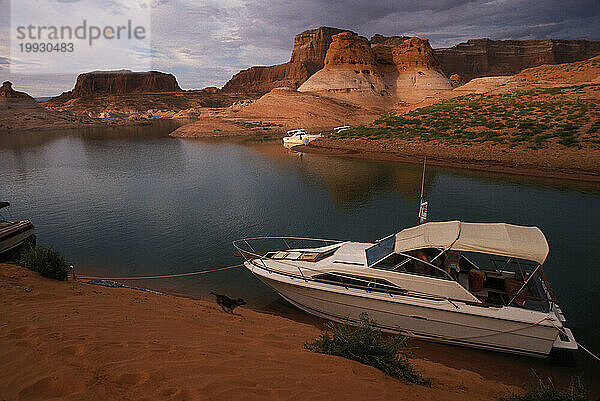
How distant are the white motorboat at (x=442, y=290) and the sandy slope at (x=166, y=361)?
3.55 ft

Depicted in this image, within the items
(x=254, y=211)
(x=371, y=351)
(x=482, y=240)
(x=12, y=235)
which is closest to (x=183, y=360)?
(x=371, y=351)

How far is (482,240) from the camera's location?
27.4 feet

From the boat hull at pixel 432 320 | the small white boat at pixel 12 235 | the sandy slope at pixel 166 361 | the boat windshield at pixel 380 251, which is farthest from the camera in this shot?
the small white boat at pixel 12 235

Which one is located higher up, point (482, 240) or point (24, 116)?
point (24, 116)

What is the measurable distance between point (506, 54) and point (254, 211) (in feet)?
676

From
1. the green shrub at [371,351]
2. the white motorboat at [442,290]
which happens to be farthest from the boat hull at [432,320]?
the green shrub at [371,351]

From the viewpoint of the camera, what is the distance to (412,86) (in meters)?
88.2

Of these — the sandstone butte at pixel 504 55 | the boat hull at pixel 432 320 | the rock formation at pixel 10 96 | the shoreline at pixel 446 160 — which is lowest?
the boat hull at pixel 432 320

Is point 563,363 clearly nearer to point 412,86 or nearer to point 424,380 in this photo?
point 424,380

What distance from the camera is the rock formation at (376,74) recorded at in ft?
279

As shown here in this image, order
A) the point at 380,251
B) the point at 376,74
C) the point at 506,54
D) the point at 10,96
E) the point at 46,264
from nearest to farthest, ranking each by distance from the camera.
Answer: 1. the point at 380,251
2. the point at 46,264
3. the point at 376,74
4. the point at 10,96
5. the point at 506,54

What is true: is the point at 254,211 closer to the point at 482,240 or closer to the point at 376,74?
the point at 482,240

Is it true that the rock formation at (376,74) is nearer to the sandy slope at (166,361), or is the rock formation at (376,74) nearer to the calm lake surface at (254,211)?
the calm lake surface at (254,211)

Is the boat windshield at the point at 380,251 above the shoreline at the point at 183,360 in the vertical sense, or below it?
above
